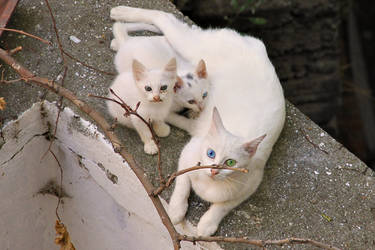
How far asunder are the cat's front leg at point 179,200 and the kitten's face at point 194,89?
16.4 inches

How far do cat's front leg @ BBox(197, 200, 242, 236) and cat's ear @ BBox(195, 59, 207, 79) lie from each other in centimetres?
63

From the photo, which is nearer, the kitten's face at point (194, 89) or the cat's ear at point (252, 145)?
the cat's ear at point (252, 145)

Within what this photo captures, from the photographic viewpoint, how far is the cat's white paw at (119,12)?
271 cm

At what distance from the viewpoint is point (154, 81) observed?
2.11 m

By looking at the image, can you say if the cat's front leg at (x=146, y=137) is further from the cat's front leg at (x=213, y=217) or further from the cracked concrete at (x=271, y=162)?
the cat's front leg at (x=213, y=217)

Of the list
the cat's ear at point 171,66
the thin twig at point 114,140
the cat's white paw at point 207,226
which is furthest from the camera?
the cat's ear at point 171,66

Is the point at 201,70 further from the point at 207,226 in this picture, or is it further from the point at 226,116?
the point at 207,226

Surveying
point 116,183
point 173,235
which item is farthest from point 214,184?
point 116,183

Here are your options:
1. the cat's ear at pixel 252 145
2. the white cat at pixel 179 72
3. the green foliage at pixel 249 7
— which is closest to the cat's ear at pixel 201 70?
the white cat at pixel 179 72

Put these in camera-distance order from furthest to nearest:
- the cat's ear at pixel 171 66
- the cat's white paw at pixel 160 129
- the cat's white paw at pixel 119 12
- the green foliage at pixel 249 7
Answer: the green foliage at pixel 249 7, the cat's white paw at pixel 119 12, the cat's white paw at pixel 160 129, the cat's ear at pixel 171 66

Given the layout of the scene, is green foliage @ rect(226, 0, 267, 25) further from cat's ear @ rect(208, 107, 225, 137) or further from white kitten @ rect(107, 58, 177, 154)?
cat's ear @ rect(208, 107, 225, 137)

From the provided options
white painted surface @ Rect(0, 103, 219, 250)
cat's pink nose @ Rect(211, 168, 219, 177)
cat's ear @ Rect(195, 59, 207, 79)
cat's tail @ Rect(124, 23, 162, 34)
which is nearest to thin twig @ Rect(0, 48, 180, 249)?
cat's pink nose @ Rect(211, 168, 219, 177)

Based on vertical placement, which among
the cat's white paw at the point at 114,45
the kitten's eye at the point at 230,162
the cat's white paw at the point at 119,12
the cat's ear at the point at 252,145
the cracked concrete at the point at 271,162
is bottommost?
the cracked concrete at the point at 271,162

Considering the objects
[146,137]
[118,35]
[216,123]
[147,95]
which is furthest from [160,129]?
[118,35]
